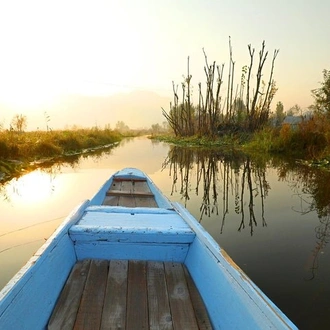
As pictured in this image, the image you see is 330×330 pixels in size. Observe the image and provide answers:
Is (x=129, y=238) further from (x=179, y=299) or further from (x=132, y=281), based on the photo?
(x=179, y=299)

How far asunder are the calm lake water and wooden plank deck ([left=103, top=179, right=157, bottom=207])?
0.98m

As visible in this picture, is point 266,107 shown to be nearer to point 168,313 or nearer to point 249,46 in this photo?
point 249,46

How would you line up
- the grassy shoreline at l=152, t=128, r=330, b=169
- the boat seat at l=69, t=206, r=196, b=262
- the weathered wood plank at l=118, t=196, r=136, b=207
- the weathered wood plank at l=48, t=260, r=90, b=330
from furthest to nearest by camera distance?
the grassy shoreline at l=152, t=128, r=330, b=169 → the weathered wood plank at l=118, t=196, r=136, b=207 → the boat seat at l=69, t=206, r=196, b=262 → the weathered wood plank at l=48, t=260, r=90, b=330

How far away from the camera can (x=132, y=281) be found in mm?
2010

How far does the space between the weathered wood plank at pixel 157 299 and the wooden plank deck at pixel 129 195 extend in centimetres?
203

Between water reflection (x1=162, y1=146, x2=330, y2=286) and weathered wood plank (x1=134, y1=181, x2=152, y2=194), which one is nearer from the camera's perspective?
water reflection (x1=162, y1=146, x2=330, y2=286)

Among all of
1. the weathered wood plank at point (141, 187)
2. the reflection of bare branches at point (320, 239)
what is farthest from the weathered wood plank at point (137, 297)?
the weathered wood plank at point (141, 187)

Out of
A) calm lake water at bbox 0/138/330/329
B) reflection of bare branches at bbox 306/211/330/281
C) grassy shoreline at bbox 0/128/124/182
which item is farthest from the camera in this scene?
grassy shoreline at bbox 0/128/124/182

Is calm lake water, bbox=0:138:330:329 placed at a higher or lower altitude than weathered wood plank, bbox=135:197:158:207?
lower

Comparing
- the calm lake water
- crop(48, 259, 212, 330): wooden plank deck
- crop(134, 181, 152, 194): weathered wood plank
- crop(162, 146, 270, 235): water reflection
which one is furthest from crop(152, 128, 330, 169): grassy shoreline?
crop(48, 259, 212, 330): wooden plank deck

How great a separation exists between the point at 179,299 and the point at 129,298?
33 cm

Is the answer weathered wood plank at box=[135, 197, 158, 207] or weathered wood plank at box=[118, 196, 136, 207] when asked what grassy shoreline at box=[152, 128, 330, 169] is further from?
weathered wood plank at box=[118, 196, 136, 207]

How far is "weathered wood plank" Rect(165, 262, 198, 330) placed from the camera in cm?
164

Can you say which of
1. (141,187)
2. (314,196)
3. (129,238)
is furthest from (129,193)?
(314,196)
